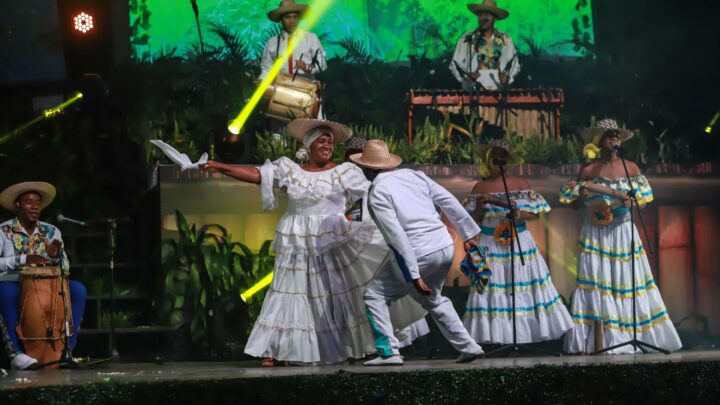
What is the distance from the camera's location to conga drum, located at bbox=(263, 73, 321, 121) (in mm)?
13922

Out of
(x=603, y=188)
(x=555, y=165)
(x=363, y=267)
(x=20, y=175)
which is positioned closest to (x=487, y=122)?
(x=555, y=165)

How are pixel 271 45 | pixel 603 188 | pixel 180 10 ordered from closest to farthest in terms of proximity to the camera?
pixel 603 188, pixel 271 45, pixel 180 10

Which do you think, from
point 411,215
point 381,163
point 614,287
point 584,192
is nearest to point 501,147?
point 584,192

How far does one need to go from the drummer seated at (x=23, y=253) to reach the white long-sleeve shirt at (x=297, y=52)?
3.23m

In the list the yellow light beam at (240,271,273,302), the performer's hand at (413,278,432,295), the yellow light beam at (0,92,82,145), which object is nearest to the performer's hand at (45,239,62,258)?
the yellow light beam at (240,271,273,302)

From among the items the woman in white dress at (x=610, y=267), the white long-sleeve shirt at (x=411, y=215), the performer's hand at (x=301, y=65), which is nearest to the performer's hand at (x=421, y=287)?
the white long-sleeve shirt at (x=411, y=215)

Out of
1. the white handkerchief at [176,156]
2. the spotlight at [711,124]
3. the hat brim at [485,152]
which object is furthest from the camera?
the spotlight at [711,124]

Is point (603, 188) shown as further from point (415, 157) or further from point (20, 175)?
point (20, 175)

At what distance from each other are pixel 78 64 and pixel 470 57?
3.91 metres

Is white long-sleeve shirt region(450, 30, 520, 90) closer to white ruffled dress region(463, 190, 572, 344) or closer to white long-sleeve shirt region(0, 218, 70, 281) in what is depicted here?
white ruffled dress region(463, 190, 572, 344)

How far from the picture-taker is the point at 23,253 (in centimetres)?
1198

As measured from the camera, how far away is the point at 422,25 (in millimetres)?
16828

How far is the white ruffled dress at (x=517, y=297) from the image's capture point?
12.1m

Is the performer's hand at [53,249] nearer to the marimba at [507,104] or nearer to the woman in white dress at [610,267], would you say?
the marimba at [507,104]
